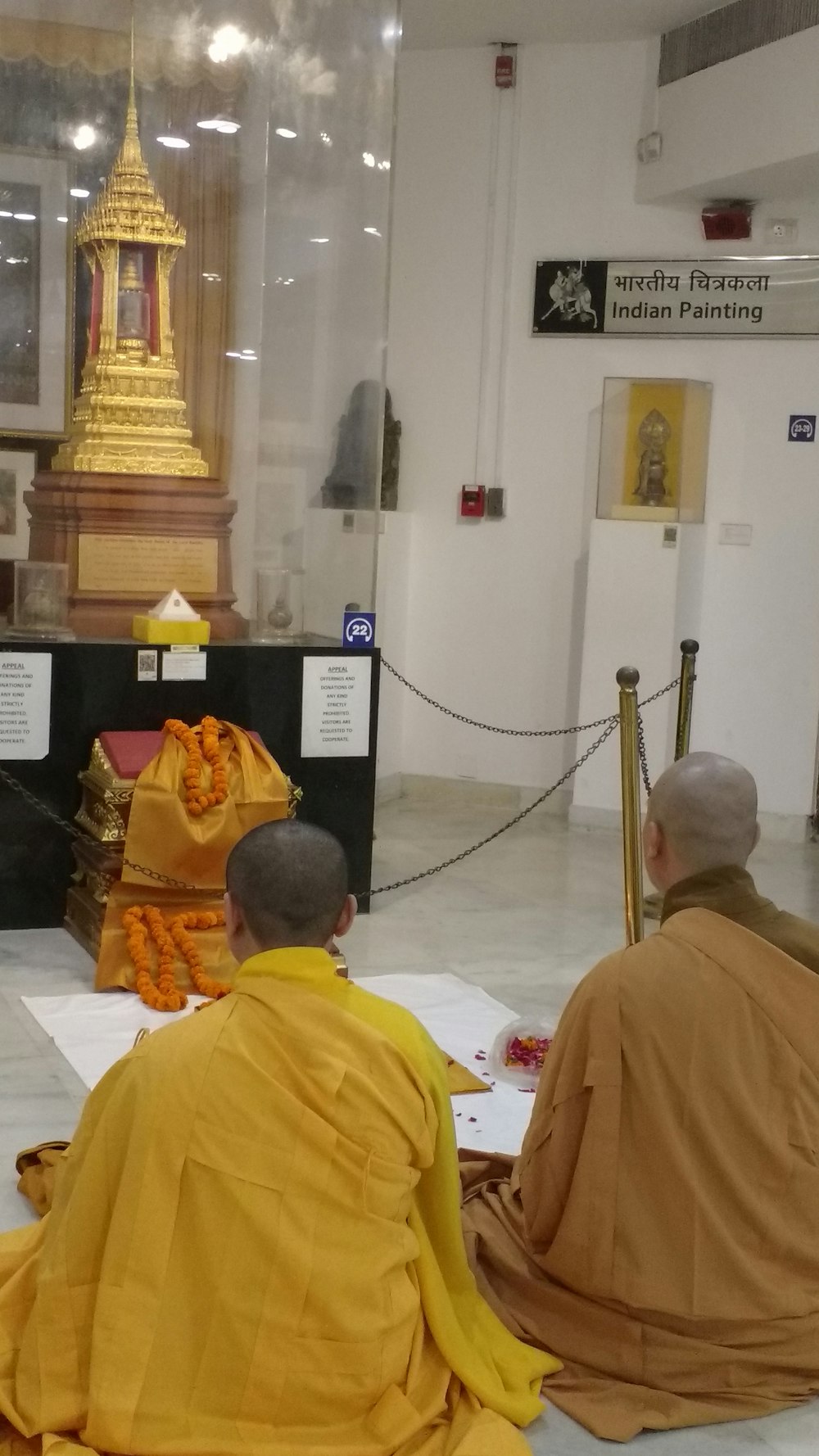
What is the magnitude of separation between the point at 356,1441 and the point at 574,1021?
76 cm

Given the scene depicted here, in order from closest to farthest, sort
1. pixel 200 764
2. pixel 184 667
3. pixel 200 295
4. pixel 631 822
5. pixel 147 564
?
1. pixel 631 822
2. pixel 200 764
3. pixel 184 667
4. pixel 147 564
5. pixel 200 295

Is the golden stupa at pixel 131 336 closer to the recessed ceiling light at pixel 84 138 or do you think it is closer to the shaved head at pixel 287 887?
the recessed ceiling light at pixel 84 138

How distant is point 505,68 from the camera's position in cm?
841

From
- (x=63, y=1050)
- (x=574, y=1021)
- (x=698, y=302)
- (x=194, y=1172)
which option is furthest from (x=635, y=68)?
(x=194, y=1172)

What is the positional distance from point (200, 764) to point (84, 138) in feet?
10.3

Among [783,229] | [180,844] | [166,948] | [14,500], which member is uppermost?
[783,229]

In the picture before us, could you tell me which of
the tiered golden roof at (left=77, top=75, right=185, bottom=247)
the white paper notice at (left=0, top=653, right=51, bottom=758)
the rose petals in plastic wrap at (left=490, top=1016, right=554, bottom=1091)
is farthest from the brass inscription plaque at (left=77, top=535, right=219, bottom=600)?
the rose petals in plastic wrap at (left=490, top=1016, right=554, bottom=1091)

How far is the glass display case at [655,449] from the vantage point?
8.25m

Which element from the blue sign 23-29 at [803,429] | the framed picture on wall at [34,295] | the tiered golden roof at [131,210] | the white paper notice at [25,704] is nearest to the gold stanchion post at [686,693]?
the blue sign 23-29 at [803,429]

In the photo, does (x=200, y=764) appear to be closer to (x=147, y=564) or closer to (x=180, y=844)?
(x=180, y=844)

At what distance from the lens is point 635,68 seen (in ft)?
27.2

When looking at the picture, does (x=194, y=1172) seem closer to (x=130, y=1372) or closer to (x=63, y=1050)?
(x=130, y=1372)

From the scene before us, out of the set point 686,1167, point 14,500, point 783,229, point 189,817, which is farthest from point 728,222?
point 686,1167

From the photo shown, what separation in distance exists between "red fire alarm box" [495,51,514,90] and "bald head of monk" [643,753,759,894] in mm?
6521
